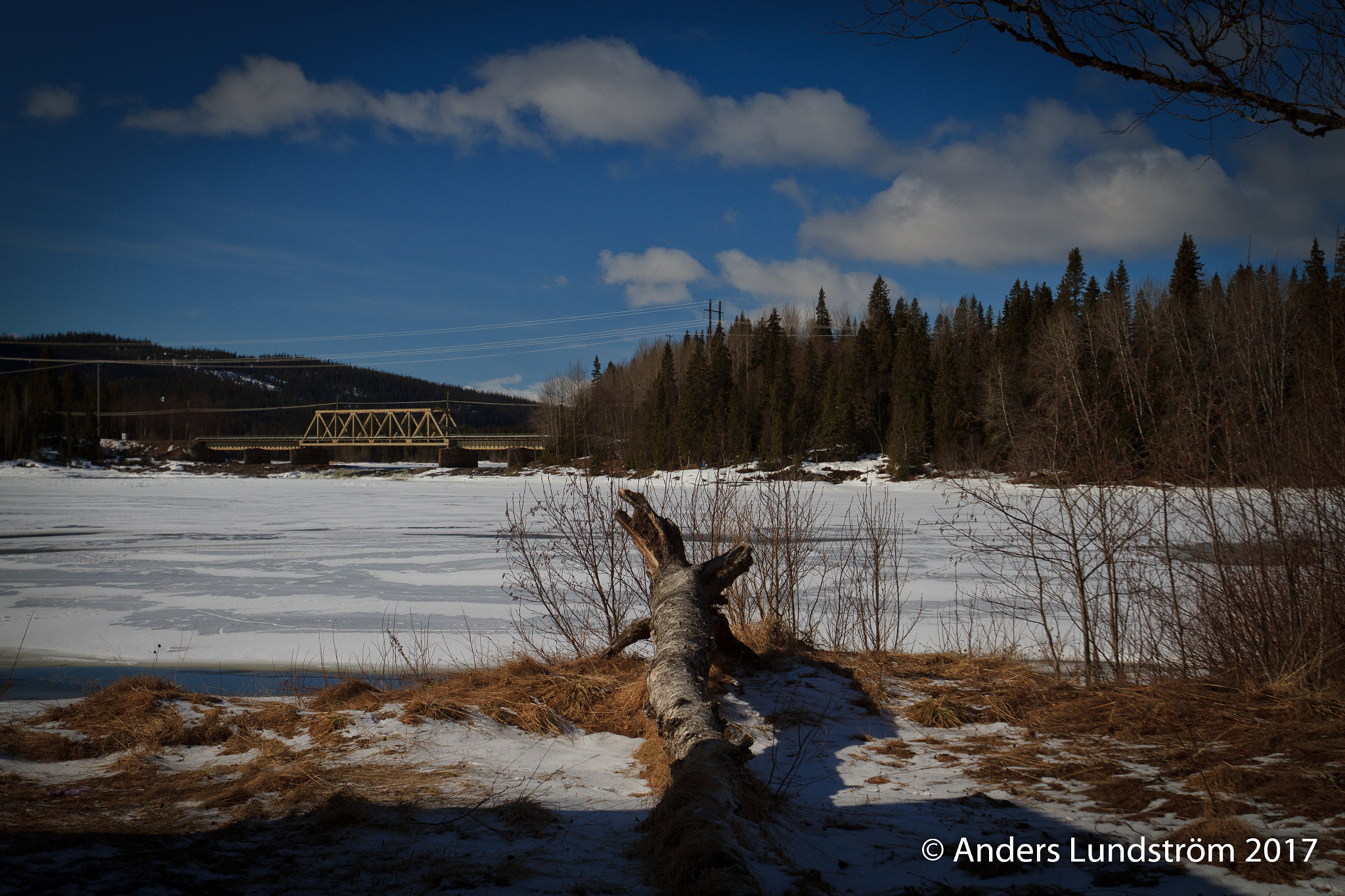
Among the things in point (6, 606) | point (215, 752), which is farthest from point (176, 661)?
point (215, 752)

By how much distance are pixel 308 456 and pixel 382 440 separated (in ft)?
29.0

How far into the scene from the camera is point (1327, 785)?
→ 327 centimetres

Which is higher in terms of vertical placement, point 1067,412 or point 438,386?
point 438,386

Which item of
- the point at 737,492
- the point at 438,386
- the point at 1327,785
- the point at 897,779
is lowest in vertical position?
the point at 897,779

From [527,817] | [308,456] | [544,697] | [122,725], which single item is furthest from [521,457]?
[527,817]

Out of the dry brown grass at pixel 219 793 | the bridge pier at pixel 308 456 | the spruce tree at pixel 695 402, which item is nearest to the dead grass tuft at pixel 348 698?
the dry brown grass at pixel 219 793

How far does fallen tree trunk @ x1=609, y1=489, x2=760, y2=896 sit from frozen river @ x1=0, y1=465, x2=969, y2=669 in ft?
9.25

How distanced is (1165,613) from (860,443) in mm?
55618

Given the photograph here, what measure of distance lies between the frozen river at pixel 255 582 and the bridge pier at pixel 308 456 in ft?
172

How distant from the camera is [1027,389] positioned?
153 feet

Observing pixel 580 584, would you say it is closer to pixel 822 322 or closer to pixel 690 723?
pixel 690 723

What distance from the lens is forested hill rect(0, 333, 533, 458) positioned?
80.5 meters

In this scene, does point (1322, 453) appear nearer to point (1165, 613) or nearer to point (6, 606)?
point (1165, 613)

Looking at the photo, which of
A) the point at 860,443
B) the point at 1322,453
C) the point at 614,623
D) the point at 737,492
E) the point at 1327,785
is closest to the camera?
the point at 1327,785
